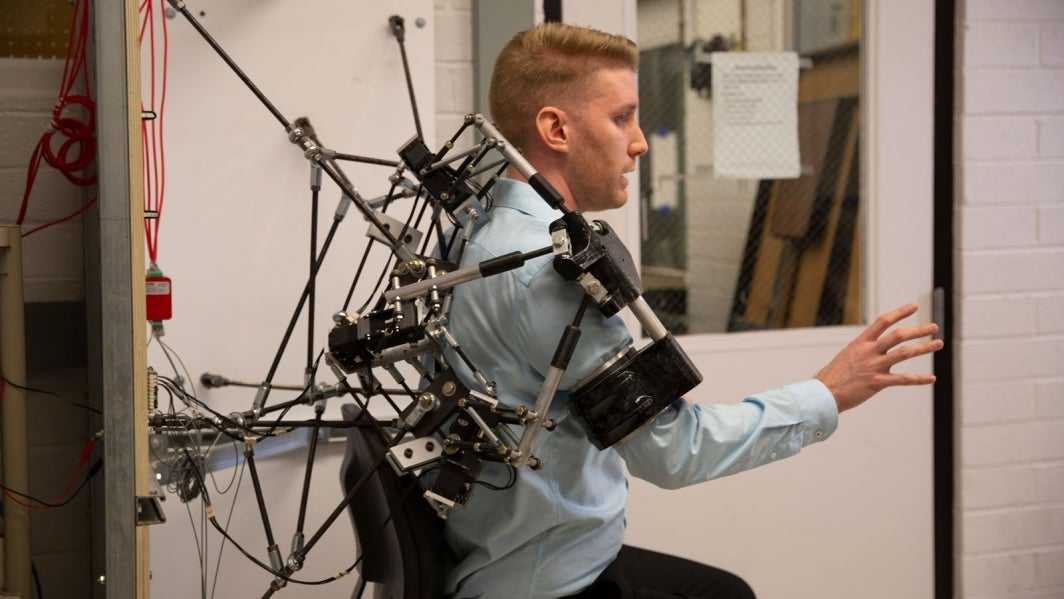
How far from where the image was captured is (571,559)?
1.65m

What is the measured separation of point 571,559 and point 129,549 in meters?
0.65

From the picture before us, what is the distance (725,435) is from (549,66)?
0.69 m

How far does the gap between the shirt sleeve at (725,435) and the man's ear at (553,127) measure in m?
0.50

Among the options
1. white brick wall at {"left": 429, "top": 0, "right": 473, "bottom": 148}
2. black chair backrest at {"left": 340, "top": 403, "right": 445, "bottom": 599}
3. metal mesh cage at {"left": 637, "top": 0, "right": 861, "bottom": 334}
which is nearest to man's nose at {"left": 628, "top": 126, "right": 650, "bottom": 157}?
black chair backrest at {"left": 340, "top": 403, "right": 445, "bottom": 599}

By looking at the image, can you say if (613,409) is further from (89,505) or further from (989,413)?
(989,413)

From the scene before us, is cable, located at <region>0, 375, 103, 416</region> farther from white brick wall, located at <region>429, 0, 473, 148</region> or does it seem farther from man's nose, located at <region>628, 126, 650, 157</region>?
man's nose, located at <region>628, 126, 650, 157</region>

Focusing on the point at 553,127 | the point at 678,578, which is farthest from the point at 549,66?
the point at 678,578

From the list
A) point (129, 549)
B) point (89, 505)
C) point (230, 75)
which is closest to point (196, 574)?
point (89, 505)

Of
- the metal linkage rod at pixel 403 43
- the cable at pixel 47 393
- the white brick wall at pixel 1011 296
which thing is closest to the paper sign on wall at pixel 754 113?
the white brick wall at pixel 1011 296

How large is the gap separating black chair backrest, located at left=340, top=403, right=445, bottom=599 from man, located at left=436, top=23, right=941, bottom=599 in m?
0.08

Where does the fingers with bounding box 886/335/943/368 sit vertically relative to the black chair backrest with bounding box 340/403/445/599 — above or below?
above

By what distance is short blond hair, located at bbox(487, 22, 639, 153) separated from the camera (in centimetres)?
181

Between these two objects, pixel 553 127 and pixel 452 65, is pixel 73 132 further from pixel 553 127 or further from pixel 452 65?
pixel 553 127

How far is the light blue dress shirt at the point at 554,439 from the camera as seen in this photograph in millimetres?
1534
